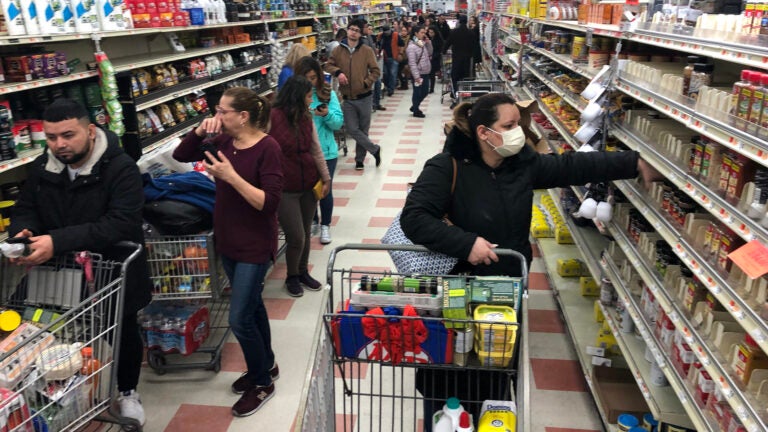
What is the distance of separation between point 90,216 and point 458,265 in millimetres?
1610

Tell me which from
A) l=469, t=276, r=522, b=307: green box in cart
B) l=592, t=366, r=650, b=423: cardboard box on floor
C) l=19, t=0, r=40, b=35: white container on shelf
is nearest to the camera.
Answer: l=469, t=276, r=522, b=307: green box in cart

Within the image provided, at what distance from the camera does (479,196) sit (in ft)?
7.48

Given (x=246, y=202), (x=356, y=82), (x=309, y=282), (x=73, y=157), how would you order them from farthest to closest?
1. (x=356, y=82)
2. (x=309, y=282)
3. (x=246, y=202)
4. (x=73, y=157)

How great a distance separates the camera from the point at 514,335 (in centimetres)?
178

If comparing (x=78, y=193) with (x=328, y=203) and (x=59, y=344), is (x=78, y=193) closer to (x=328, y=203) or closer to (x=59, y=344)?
(x=59, y=344)

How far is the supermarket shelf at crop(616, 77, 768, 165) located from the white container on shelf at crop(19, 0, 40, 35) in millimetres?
3144

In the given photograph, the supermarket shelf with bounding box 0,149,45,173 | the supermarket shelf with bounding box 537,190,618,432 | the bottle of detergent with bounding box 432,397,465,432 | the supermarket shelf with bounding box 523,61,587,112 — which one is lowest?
the supermarket shelf with bounding box 537,190,618,432

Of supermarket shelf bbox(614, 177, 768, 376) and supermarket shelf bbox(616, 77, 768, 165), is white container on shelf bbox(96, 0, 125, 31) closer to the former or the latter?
supermarket shelf bbox(616, 77, 768, 165)

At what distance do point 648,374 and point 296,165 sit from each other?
2477mm

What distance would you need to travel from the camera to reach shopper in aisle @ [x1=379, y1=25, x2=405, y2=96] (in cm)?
1292

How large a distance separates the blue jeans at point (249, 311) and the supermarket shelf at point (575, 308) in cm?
174

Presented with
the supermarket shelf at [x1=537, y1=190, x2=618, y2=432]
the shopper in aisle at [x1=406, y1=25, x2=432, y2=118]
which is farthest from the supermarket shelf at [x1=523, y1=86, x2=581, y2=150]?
the shopper in aisle at [x1=406, y1=25, x2=432, y2=118]

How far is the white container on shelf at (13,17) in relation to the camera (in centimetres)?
295

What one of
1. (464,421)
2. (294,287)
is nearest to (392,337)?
(464,421)
